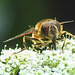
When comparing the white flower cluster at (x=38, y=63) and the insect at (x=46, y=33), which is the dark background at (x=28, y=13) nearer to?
the insect at (x=46, y=33)

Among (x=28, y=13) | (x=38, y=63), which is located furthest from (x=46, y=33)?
(x=28, y=13)

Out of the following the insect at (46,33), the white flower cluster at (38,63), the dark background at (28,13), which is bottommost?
the white flower cluster at (38,63)

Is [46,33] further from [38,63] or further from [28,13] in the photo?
[28,13]

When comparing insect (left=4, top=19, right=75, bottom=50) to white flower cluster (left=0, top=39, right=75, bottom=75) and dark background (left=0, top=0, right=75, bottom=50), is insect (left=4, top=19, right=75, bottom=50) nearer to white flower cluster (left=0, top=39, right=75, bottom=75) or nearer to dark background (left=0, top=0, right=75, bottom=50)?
white flower cluster (left=0, top=39, right=75, bottom=75)

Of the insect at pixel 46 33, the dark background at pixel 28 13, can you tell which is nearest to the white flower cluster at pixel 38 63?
the insect at pixel 46 33

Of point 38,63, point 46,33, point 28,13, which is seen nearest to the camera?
point 38,63

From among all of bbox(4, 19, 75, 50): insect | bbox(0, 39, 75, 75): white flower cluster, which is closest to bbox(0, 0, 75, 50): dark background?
bbox(4, 19, 75, 50): insect

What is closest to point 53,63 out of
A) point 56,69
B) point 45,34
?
point 56,69
